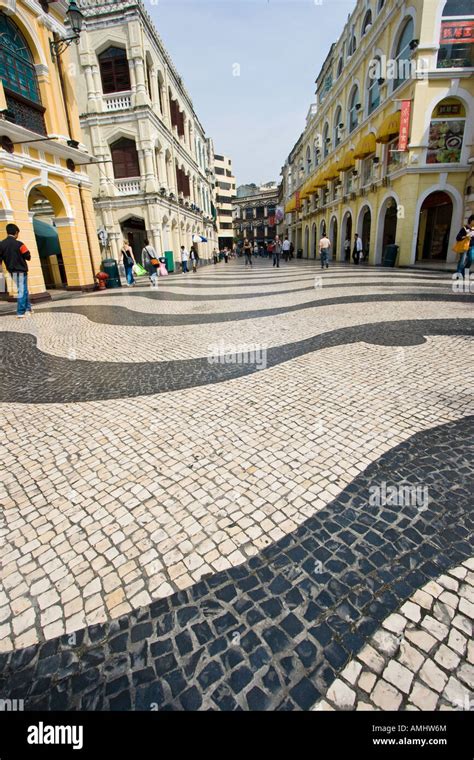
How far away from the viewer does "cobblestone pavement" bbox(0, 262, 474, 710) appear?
1.30 metres

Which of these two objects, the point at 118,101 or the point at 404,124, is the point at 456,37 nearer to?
the point at 404,124

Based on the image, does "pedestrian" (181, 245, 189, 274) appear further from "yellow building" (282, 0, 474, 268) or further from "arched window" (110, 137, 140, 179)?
"yellow building" (282, 0, 474, 268)

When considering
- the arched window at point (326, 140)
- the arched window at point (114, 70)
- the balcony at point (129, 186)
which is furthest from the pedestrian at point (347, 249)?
the arched window at point (114, 70)

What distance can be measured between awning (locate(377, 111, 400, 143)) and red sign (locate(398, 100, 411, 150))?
1.68 ft

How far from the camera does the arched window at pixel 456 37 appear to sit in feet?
45.2

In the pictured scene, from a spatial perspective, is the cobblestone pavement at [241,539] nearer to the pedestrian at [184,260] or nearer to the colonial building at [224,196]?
the pedestrian at [184,260]

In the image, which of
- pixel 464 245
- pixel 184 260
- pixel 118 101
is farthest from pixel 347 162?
pixel 464 245

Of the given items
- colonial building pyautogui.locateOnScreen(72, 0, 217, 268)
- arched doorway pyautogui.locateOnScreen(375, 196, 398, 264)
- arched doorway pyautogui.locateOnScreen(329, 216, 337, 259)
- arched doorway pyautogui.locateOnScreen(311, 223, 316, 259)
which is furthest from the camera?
arched doorway pyautogui.locateOnScreen(311, 223, 316, 259)

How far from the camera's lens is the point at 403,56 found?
1570 centimetres

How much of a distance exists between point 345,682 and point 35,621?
4.28 feet

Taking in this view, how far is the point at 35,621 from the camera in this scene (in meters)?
1.53

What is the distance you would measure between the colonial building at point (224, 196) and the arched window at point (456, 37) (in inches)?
2403

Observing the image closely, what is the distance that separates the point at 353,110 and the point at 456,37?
931 centimetres

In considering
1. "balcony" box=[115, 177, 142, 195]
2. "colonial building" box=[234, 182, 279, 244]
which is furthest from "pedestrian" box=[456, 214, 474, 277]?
"colonial building" box=[234, 182, 279, 244]
